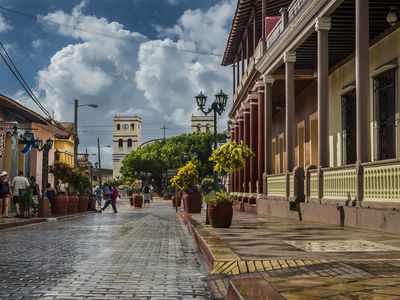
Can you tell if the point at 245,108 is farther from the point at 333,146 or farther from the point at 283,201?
the point at 283,201

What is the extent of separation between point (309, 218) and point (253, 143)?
11.7 m

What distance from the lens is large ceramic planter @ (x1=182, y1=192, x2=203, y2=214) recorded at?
26.0 meters

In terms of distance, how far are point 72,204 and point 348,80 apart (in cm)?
1433

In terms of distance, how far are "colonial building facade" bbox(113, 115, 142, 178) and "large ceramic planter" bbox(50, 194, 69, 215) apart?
425ft

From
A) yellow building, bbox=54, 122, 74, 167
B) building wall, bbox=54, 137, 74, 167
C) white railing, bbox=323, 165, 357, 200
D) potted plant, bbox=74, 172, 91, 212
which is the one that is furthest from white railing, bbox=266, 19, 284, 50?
building wall, bbox=54, 137, 74, 167

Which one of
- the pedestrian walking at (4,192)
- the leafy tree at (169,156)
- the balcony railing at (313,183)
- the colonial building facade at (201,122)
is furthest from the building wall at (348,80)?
the colonial building facade at (201,122)

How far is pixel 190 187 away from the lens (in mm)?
27203

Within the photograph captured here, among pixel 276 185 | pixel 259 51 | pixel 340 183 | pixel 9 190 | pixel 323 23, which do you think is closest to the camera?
pixel 340 183

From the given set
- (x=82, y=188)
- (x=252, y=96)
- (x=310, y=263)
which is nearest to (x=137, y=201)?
(x=82, y=188)

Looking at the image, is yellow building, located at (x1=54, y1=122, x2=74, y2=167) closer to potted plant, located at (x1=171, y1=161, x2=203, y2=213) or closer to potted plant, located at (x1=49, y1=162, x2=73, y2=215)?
potted plant, located at (x1=49, y1=162, x2=73, y2=215)

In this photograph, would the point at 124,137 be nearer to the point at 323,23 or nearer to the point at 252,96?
the point at 252,96

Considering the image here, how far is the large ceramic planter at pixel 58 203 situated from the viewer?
88.4 feet

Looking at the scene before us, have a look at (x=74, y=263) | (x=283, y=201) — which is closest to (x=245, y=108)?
(x=283, y=201)

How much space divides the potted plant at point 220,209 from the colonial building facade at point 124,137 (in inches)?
5640
